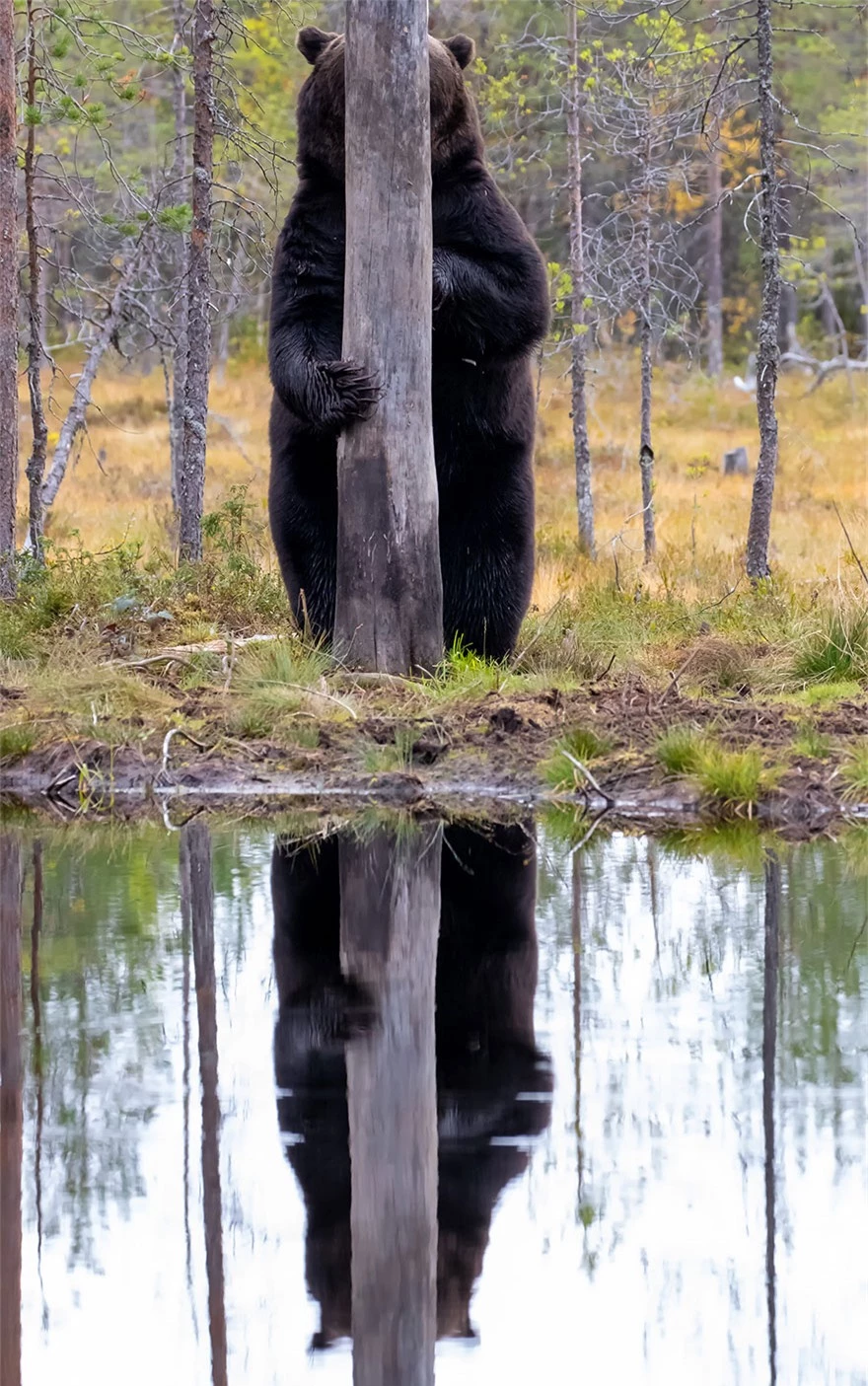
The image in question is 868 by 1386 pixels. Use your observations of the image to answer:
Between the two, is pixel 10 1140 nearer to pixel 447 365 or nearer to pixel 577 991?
pixel 577 991

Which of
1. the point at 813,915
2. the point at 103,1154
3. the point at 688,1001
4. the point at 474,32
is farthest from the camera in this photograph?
the point at 474,32

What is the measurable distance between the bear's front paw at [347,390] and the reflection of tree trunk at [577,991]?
300 cm

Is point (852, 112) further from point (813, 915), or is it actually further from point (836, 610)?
point (813, 915)

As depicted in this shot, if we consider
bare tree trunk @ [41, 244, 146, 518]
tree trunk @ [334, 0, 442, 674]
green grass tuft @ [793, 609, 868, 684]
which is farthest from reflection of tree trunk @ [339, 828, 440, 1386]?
bare tree trunk @ [41, 244, 146, 518]

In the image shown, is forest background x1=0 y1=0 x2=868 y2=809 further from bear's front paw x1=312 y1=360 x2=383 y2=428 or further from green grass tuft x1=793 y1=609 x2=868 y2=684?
bear's front paw x1=312 y1=360 x2=383 y2=428

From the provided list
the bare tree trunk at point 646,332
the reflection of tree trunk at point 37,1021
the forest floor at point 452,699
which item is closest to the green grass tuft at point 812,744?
the forest floor at point 452,699

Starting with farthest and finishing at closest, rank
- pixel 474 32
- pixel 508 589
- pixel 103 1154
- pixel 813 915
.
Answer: pixel 474 32 → pixel 508 589 → pixel 813 915 → pixel 103 1154

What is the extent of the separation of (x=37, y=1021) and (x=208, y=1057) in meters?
0.51

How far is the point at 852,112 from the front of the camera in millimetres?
38531

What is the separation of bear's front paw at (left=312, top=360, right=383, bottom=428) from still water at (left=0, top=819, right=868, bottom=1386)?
328cm

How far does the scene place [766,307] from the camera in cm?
1426

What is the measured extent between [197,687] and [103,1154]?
5.54 m

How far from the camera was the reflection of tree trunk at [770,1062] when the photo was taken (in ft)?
10.1

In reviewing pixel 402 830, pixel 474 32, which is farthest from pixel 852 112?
pixel 402 830
